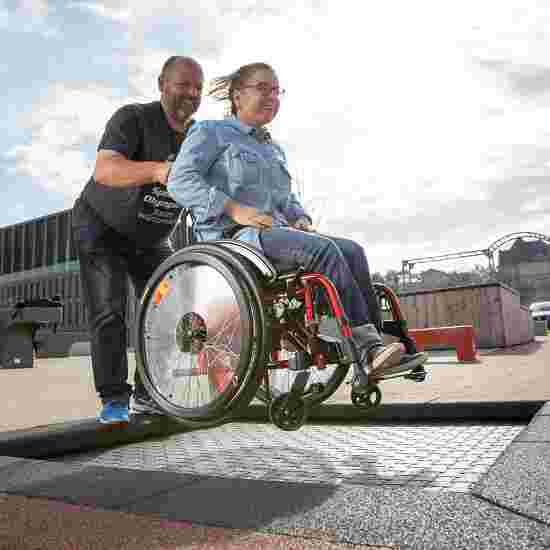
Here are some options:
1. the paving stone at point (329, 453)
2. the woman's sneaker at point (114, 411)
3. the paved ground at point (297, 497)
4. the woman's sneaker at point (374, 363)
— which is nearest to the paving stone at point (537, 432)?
the paved ground at point (297, 497)

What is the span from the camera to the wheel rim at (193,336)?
1819 mm

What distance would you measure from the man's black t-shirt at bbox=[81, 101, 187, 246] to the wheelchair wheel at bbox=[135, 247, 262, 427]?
1.25ft

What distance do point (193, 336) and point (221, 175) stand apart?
574mm

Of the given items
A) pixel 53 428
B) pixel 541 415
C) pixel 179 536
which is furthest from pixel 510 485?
pixel 53 428

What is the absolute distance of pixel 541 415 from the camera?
239 cm

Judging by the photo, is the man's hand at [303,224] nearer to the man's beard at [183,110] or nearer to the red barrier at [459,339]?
the man's beard at [183,110]

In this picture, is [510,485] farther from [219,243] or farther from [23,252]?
[23,252]

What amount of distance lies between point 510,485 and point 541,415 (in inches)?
49.4

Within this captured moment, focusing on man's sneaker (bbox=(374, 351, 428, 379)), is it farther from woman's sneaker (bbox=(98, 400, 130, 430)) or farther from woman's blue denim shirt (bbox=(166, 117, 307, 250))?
woman's sneaker (bbox=(98, 400, 130, 430))

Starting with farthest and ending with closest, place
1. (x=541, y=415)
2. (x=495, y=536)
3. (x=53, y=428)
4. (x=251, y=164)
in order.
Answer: (x=53, y=428) < (x=541, y=415) < (x=251, y=164) < (x=495, y=536)

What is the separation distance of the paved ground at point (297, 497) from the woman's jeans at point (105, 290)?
39 cm

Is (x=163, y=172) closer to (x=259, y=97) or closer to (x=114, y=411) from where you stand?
(x=259, y=97)

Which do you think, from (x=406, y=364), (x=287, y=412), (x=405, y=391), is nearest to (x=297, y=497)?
(x=287, y=412)

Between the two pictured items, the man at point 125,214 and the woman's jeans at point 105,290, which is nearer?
the man at point 125,214
